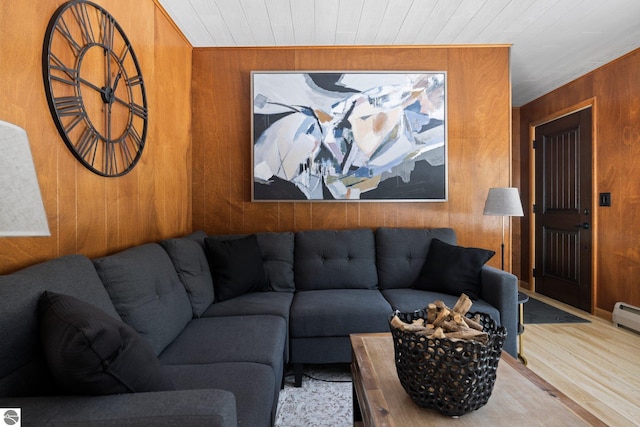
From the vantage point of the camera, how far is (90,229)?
175 cm

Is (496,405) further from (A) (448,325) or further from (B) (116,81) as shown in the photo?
(B) (116,81)

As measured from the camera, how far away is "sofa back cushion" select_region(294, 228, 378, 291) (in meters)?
2.73

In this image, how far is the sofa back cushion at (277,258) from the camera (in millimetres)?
2680

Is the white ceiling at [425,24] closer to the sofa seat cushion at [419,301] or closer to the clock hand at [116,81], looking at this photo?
the clock hand at [116,81]

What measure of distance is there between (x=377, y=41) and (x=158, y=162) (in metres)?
2.06

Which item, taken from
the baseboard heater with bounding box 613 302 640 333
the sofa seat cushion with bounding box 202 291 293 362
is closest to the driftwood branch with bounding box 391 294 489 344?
the sofa seat cushion with bounding box 202 291 293 362

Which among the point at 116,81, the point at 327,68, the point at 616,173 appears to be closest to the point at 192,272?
the point at 116,81

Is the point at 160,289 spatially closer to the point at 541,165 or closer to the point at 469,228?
the point at 469,228

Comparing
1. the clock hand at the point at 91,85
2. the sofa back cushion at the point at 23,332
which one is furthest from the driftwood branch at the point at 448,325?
the clock hand at the point at 91,85

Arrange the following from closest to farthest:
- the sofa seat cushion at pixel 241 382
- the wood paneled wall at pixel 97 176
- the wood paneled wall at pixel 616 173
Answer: the sofa seat cushion at pixel 241 382 < the wood paneled wall at pixel 97 176 < the wood paneled wall at pixel 616 173

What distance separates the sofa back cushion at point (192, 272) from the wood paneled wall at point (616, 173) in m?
3.67

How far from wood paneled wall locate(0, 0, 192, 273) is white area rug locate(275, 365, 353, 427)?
1.30 metres

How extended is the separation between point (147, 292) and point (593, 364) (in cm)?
293

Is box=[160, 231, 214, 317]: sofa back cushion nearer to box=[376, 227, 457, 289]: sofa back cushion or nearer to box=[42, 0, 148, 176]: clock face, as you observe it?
box=[42, 0, 148, 176]: clock face
